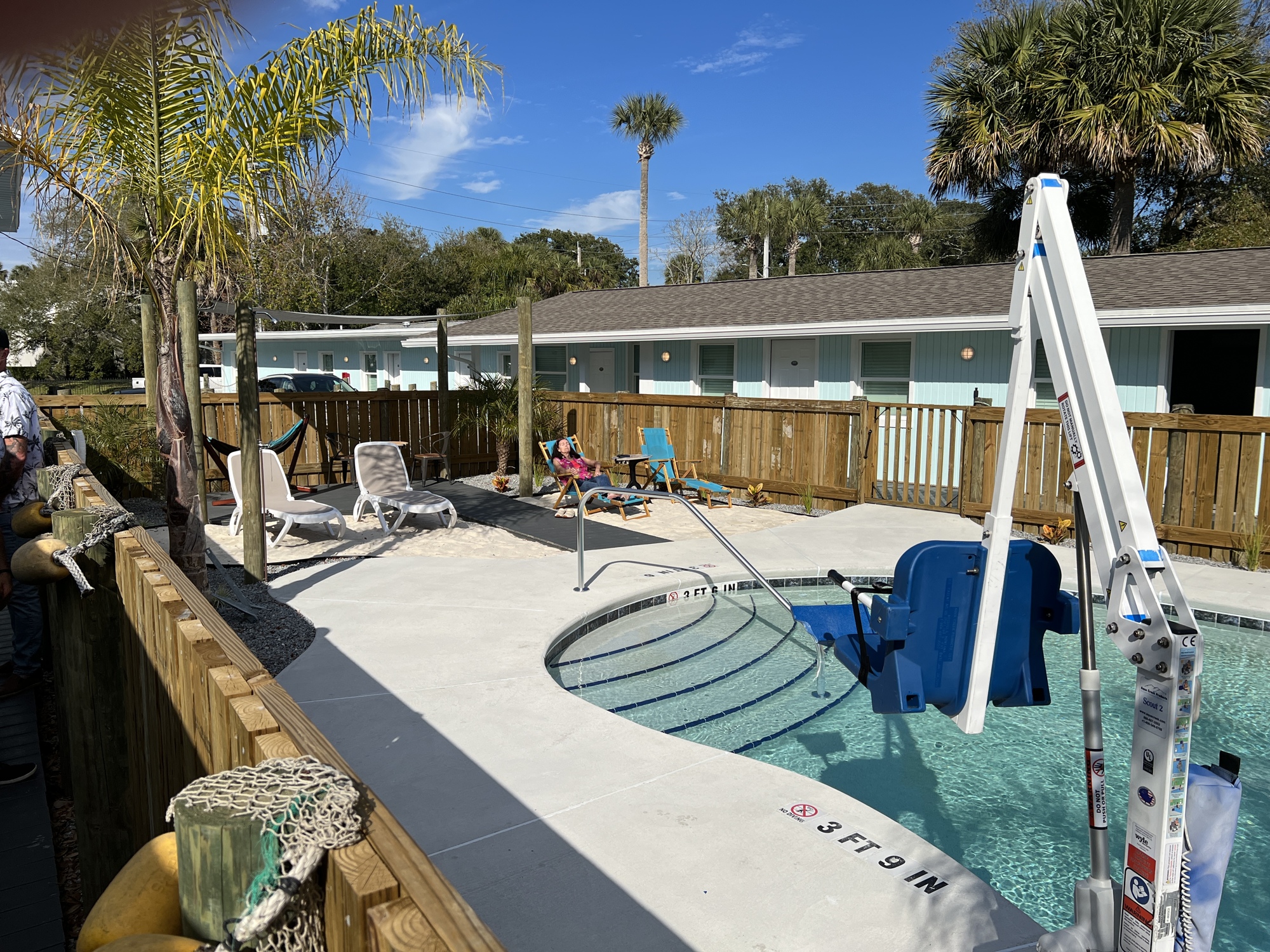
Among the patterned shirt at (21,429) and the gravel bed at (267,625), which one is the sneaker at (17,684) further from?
the gravel bed at (267,625)

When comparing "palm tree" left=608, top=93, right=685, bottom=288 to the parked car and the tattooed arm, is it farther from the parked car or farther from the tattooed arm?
the tattooed arm

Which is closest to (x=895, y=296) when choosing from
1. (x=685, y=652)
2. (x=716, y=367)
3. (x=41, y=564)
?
(x=716, y=367)

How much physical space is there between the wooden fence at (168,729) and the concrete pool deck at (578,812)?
3.34 feet

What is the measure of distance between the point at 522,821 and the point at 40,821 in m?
2.15

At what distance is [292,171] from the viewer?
6414 millimetres

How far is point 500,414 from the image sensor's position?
14.0m

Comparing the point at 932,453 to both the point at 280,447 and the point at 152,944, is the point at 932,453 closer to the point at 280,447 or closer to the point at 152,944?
the point at 280,447

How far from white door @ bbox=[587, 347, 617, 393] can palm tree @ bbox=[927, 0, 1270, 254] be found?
31.1ft

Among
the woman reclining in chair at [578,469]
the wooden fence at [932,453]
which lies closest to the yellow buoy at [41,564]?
the woman reclining in chair at [578,469]

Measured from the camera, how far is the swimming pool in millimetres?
4254

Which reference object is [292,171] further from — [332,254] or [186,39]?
[332,254]

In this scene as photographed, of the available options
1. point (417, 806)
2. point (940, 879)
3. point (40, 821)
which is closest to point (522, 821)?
point (417, 806)

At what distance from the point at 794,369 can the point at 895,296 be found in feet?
6.33

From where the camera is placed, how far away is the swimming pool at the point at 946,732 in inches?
167
